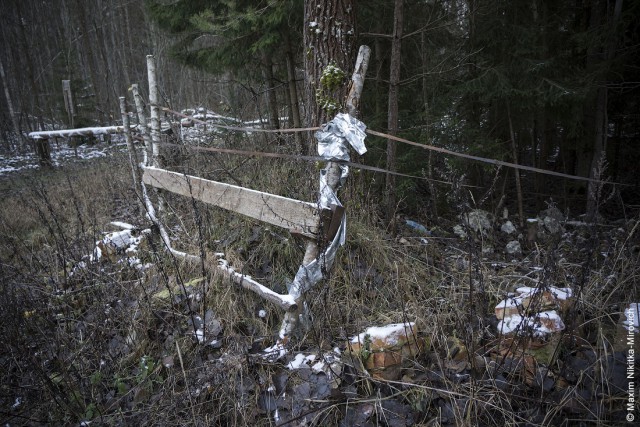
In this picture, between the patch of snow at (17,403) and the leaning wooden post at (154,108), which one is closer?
the patch of snow at (17,403)

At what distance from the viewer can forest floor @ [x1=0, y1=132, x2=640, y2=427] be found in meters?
2.01

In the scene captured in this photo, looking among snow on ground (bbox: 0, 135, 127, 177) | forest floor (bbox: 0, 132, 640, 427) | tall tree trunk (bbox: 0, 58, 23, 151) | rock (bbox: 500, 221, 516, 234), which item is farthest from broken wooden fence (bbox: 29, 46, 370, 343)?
tall tree trunk (bbox: 0, 58, 23, 151)

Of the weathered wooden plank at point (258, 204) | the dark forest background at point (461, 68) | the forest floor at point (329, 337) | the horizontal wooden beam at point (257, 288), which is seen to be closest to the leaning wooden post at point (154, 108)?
the dark forest background at point (461, 68)

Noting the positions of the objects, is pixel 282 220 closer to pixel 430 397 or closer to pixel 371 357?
pixel 371 357

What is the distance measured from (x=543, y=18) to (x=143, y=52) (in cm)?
2233

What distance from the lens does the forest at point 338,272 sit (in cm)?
210

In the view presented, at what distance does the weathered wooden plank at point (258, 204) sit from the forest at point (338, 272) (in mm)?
22

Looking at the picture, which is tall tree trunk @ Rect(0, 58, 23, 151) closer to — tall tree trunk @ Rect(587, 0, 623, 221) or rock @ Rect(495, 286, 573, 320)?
rock @ Rect(495, 286, 573, 320)

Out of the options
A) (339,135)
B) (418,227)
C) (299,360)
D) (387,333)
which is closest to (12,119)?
(418,227)

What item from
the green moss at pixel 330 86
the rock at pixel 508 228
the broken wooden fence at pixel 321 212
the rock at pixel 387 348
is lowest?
the rock at pixel 508 228

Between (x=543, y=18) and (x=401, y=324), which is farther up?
(x=543, y=18)

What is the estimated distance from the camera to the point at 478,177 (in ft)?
26.7

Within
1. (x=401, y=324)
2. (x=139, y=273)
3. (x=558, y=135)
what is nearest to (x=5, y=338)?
(x=139, y=273)

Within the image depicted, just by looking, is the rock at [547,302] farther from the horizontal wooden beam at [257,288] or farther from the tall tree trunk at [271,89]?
the tall tree trunk at [271,89]
